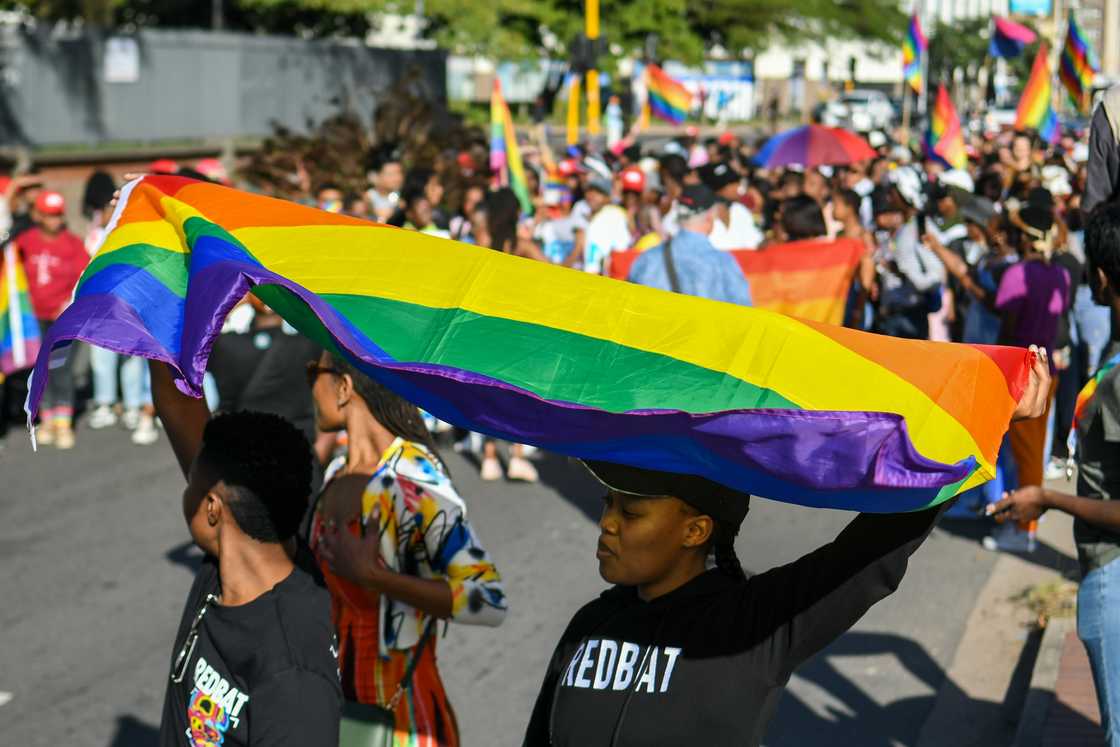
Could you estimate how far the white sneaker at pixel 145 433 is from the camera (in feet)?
39.3

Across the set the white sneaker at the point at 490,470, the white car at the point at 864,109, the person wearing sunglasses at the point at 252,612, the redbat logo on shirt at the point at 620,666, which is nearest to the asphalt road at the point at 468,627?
the white sneaker at the point at 490,470

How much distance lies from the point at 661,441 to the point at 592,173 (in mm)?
11877

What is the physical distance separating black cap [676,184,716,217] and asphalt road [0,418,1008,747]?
6.37 feet

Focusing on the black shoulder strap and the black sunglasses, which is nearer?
the black sunglasses

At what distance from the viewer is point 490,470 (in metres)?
10.8

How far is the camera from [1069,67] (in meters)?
18.3

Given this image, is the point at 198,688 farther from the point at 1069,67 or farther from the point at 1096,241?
the point at 1069,67

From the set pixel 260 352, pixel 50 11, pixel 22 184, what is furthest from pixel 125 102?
pixel 260 352

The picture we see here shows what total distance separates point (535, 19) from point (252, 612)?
106 feet

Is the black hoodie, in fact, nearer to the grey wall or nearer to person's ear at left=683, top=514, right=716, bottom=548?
person's ear at left=683, top=514, right=716, bottom=548

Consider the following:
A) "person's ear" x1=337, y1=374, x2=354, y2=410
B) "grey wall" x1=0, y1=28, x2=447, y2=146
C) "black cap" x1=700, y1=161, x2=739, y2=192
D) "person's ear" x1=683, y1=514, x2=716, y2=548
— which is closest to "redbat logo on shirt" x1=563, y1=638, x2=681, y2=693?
"person's ear" x1=683, y1=514, x2=716, y2=548

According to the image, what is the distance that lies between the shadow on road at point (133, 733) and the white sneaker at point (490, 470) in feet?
14.8

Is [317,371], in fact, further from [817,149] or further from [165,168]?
[817,149]

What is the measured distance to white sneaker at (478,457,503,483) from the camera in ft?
35.4
